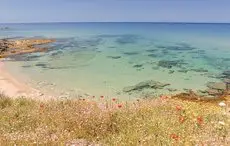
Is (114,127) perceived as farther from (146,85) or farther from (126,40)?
(126,40)

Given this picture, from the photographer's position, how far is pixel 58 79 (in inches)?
1114

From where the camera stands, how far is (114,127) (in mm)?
9133

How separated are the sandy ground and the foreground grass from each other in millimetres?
11121

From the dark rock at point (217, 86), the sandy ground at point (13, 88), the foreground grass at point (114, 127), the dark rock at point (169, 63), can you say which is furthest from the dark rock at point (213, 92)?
the sandy ground at point (13, 88)

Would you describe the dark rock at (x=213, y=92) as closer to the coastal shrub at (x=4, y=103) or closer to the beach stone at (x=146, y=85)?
the beach stone at (x=146, y=85)

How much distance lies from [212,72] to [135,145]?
25.0 m

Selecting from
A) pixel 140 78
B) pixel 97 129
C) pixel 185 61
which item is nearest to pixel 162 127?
pixel 97 129

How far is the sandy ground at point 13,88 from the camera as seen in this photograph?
2249cm

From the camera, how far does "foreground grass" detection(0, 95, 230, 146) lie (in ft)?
25.9

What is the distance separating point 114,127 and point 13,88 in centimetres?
1719

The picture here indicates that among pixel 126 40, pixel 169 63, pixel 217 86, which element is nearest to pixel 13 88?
pixel 217 86

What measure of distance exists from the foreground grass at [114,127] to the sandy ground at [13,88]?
438 inches

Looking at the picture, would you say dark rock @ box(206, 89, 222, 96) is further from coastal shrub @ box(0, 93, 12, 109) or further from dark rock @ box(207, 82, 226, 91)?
coastal shrub @ box(0, 93, 12, 109)

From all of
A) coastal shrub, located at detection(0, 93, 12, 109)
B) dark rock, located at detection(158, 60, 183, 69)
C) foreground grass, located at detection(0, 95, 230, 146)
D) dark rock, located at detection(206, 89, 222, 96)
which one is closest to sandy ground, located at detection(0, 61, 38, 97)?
coastal shrub, located at detection(0, 93, 12, 109)
